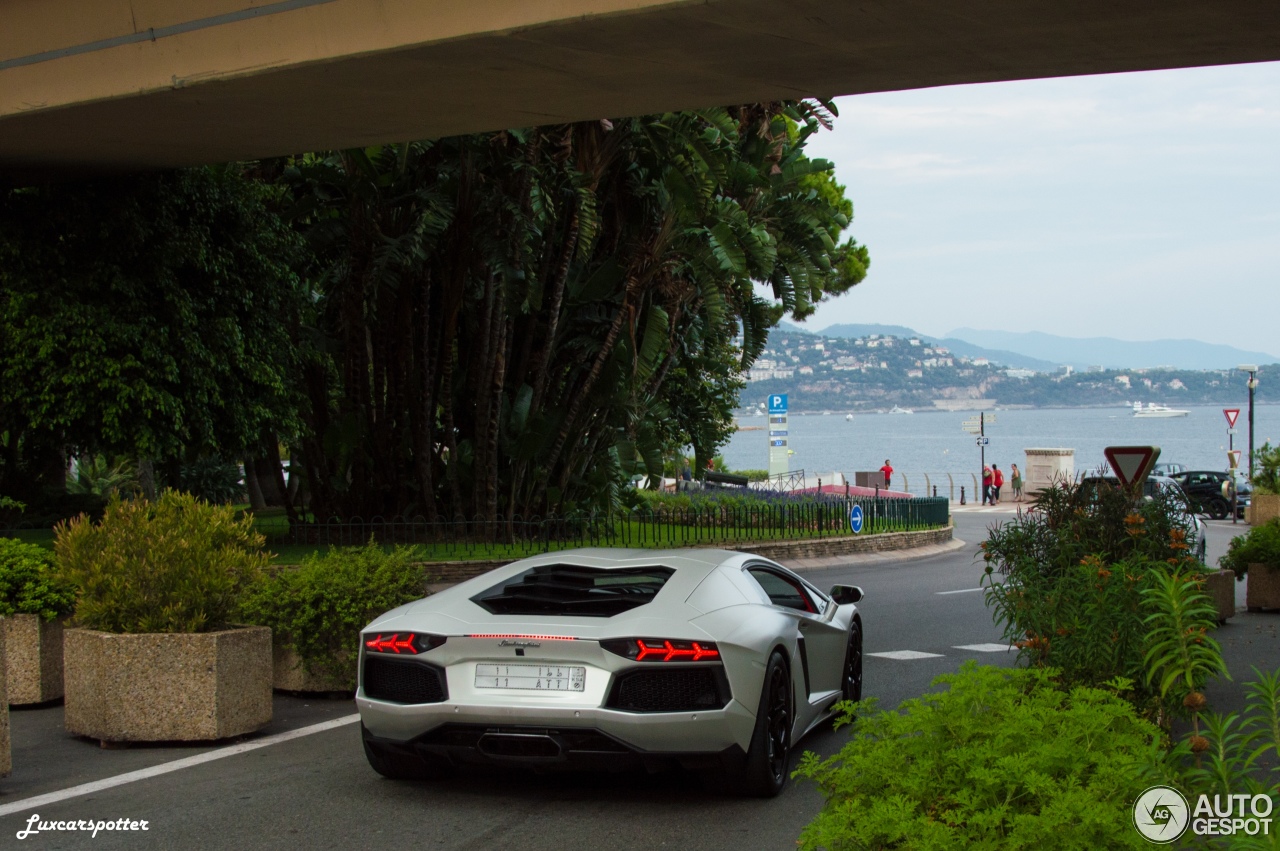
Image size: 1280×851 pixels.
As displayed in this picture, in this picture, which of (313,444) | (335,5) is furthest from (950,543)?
(335,5)

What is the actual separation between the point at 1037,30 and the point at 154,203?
10347 millimetres

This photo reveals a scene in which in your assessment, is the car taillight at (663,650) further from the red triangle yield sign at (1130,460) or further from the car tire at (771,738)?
the red triangle yield sign at (1130,460)

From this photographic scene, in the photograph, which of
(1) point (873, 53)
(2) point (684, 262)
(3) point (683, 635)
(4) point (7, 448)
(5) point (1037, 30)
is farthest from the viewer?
(2) point (684, 262)

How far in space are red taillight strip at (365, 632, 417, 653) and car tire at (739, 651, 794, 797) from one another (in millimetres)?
1795

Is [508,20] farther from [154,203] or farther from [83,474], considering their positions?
[83,474]

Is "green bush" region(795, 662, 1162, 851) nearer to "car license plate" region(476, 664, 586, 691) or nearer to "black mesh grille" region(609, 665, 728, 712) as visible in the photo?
"black mesh grille" region(609, 665, 728, 712)

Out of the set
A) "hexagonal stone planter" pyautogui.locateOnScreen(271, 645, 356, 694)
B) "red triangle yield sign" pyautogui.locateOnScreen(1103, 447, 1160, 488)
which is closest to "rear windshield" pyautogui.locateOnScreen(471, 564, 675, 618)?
"hexagonal stone planter" pyautogui.locateOnScreen(271, 645, 356, 694)

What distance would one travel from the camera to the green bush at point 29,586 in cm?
919

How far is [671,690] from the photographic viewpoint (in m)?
6.28

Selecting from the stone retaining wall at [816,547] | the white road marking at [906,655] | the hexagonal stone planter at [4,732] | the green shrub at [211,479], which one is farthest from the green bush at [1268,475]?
the hexagonal stone planter at [4,732]

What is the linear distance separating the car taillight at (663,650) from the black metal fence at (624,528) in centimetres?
1136

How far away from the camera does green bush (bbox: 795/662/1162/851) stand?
3.74 meters

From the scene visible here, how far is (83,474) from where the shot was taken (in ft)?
101

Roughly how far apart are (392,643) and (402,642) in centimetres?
7
